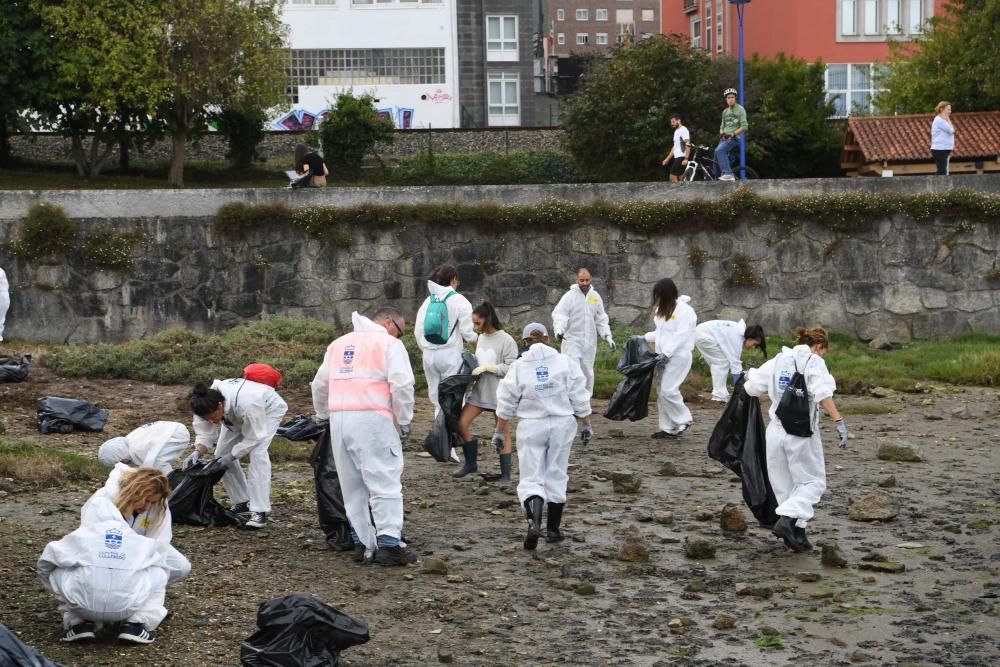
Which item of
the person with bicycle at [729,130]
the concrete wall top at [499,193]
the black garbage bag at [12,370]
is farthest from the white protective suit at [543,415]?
the person with bicycle at [729,130]

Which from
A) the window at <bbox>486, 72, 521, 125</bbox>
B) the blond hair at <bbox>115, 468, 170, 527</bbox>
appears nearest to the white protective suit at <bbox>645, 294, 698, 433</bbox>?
the blond hair at <bbox>115, 468, 170, 527</bbox>

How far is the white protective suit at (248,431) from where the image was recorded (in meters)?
9.98

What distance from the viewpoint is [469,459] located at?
40.9 ft

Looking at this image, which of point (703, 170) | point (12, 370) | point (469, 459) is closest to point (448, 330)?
point (469, 459)

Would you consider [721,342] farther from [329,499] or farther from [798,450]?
[329,499]

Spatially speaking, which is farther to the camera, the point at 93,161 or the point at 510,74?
the point at 510,74

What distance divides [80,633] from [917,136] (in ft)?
66.9

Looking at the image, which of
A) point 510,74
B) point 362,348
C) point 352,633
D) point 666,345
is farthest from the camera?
point 510,74

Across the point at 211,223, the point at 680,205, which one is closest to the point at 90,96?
the point at 211,223

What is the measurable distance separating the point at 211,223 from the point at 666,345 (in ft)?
25.3

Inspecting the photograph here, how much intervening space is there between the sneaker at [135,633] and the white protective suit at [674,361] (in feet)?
24.8

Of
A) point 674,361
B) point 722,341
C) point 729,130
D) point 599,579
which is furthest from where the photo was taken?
point 729,130

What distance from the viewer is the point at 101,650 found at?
7.48m

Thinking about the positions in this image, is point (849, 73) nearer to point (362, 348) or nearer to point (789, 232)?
point (789, 232)
